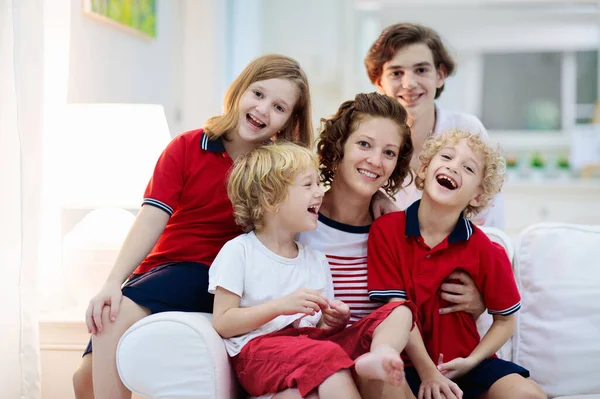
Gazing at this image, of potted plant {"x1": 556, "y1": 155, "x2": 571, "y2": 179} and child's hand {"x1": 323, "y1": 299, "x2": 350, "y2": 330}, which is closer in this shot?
child's hand {"x1": 323, "y1": 299, "x2": 350, "y2": 330}

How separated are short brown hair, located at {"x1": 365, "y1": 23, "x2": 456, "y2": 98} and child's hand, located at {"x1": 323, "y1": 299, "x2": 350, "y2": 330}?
1.07 metres

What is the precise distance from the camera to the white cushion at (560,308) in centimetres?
181

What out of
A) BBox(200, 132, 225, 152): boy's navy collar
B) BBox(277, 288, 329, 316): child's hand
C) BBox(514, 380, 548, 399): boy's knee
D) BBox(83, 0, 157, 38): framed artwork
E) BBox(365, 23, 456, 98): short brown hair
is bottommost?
BBox(514, 380, 548, 399): boy's knee

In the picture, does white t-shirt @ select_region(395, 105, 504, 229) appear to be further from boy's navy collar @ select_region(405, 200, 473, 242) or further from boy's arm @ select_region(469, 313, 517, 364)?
boy's arm @ select_region(469, 313, 517, 364)

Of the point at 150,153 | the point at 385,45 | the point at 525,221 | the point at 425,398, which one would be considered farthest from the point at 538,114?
the point at 425,398

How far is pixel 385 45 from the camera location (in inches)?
90.8

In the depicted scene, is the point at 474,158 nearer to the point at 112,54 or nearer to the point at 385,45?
the point at 385,45

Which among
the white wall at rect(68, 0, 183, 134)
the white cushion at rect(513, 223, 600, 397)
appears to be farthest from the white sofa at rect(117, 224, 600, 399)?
the white wall at rect(68, 0, 183, 134)

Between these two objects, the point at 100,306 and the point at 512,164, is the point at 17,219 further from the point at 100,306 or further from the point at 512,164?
the point at 512,164

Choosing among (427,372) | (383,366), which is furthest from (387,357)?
(427,372)

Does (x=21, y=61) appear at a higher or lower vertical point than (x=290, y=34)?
lower

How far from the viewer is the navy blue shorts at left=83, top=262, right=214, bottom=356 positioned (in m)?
1.63

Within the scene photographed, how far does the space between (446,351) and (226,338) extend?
529 mm

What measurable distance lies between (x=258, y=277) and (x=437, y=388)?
459 mm
